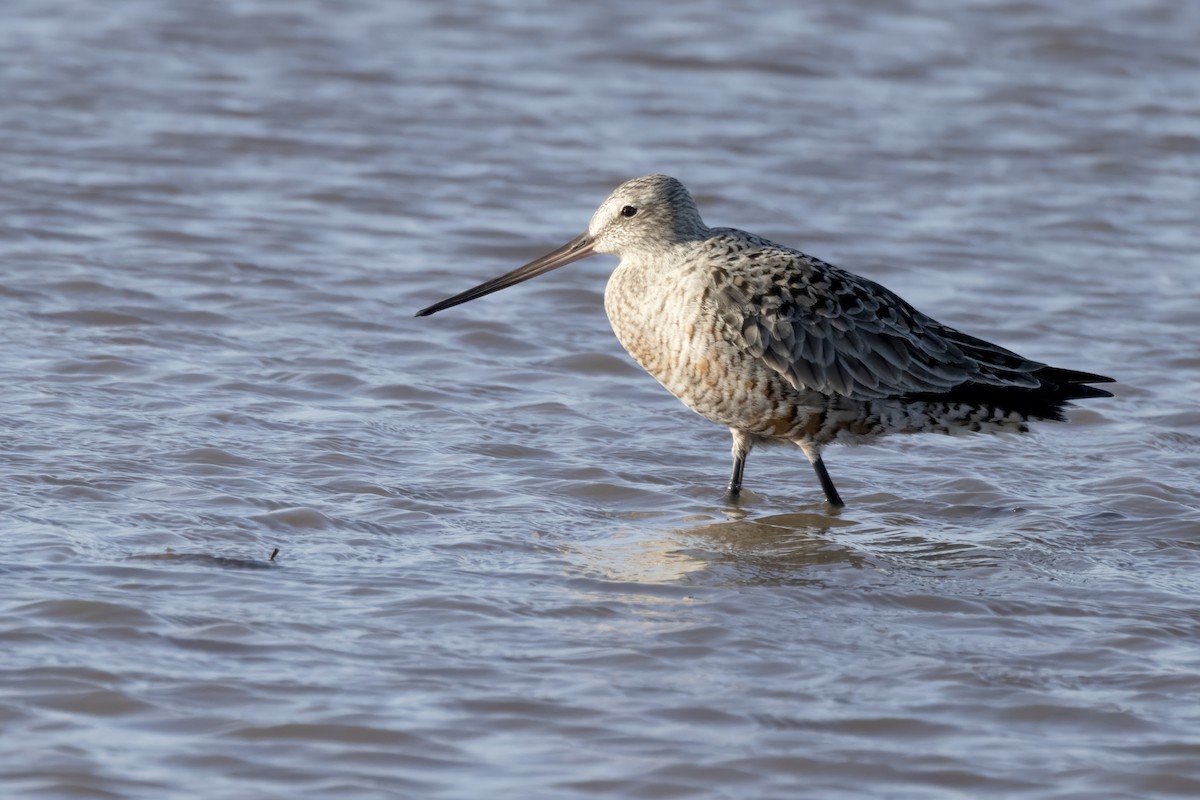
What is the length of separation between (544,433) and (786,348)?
130 centimetres

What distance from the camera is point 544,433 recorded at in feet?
25.7

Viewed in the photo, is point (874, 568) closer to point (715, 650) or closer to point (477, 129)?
point (715, 650)

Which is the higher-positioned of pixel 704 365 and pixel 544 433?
pixel 704 365

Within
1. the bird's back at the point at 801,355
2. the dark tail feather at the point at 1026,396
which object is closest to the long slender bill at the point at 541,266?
the bird's back at the point at 801,355

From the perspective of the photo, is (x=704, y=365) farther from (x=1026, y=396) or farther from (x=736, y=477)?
(x=1026, y=396)

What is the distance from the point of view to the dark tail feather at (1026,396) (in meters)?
7.18

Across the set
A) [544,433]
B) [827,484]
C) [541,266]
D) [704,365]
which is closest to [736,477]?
[827,484]

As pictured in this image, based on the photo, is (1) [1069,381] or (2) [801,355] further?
(1) [1069,381]

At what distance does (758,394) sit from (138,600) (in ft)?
8.25

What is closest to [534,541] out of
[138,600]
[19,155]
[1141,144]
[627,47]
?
[138,600]

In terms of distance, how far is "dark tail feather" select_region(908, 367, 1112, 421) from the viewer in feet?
23.6

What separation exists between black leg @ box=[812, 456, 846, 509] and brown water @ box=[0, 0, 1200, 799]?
184 millimetres

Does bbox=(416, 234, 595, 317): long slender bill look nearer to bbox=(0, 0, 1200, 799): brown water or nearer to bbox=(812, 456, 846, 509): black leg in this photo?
bbox=(0, 0, 1200, 799): brown water

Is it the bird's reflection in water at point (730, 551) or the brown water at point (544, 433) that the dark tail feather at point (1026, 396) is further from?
the bird's reflection in water at point (730, 551)
